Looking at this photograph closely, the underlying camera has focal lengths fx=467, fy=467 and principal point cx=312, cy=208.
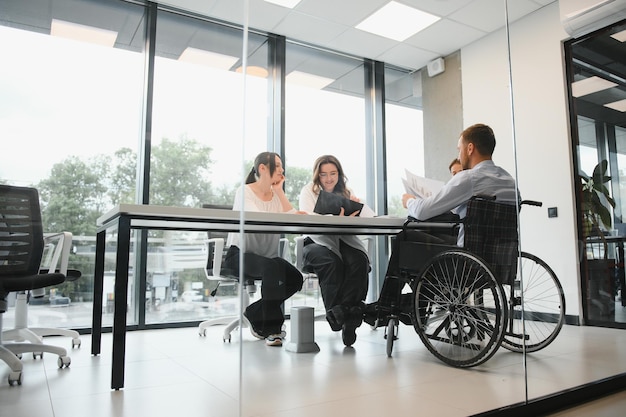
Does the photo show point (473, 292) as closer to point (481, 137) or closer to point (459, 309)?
point (459, 309)

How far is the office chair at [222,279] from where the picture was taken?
1385 millimetres

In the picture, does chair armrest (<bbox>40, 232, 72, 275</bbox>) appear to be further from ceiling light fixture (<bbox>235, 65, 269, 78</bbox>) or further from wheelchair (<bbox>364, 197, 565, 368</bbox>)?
wheelchair (<bbox>364, 197, 565, 368</bbox>)

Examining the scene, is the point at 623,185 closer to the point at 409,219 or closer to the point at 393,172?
the point at 409,219

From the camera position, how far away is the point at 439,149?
2.14m

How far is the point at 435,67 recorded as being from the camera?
7.18ft

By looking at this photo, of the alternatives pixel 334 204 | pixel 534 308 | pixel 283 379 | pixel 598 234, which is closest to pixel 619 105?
pixel 598 234

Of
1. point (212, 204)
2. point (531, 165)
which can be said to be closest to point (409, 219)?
point (531, 165)

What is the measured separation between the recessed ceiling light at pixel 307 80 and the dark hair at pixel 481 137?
2.50 feet

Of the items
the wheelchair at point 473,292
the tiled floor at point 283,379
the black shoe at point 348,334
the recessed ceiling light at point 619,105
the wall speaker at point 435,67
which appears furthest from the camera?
the recessed ceiling light at point 619,105

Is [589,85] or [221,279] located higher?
[589,85]

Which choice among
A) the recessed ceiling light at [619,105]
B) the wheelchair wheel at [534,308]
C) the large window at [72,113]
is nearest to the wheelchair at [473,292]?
the wheelchair wheel at [534,308]

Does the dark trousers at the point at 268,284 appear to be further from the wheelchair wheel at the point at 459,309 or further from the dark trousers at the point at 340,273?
the wheelchair wheel at the point at 459,309

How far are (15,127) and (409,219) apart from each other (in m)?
1.60

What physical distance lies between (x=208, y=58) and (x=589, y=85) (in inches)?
77.2
